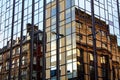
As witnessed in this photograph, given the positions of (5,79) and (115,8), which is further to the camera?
(5,79)

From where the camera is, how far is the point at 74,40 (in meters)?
31.4

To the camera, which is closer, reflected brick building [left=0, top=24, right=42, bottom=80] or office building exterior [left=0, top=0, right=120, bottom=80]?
office building exterior [left=0, top=0, right=120, bottom=80]

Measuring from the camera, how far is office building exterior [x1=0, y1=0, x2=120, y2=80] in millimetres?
31438

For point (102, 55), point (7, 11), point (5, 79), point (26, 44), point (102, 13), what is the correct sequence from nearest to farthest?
point (102, 55)
point (102, 13)
point (26, 44)
point (5, 79)
point (7, 11)

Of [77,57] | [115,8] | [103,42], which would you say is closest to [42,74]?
[77,57]

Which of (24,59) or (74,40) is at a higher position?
(74,40)

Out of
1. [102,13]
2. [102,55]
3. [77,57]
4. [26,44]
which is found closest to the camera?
[77,57]

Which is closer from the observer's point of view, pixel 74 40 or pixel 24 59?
pixel 74 40

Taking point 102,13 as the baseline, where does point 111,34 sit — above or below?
below

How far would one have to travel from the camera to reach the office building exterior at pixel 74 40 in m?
31.4

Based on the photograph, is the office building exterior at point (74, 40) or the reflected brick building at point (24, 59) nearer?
the office building exterior at point (74, 40)

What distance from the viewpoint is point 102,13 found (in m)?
35.3

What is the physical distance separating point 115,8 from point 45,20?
8.44m

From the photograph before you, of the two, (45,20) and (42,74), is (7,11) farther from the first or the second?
(42,74)
